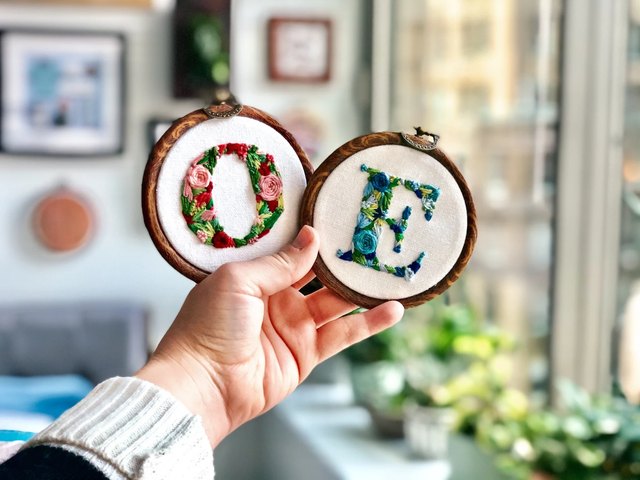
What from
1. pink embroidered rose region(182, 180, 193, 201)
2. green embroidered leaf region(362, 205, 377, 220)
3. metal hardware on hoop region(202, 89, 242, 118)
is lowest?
green embroidered leaf region(362, 205, 377, 220)

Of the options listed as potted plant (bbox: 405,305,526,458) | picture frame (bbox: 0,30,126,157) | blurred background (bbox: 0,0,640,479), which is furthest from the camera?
picture frame (bbox: 0,30,126,157)

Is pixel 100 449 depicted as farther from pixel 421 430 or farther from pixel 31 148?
pixel 31 148

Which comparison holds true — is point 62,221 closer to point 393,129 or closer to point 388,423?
point 393,129

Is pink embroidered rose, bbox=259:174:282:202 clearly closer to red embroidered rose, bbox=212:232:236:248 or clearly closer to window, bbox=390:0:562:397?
red embroidered rose, bbox=212:232:236:248

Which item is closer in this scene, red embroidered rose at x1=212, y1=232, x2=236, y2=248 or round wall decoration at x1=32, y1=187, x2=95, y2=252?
red embroidered rose at x1=212, y1=232, x2=236, y2=248

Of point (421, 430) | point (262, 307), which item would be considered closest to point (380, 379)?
point (421, 430)

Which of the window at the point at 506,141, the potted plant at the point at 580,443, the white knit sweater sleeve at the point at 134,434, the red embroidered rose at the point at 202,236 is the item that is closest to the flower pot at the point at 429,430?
the window at the point at 506,141

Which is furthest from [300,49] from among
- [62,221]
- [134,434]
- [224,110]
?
[134,434]

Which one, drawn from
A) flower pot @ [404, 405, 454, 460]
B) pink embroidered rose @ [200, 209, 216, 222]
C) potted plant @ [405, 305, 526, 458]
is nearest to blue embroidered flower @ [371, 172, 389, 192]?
pink embroidered rose @ [200, 209, 216, 222]
